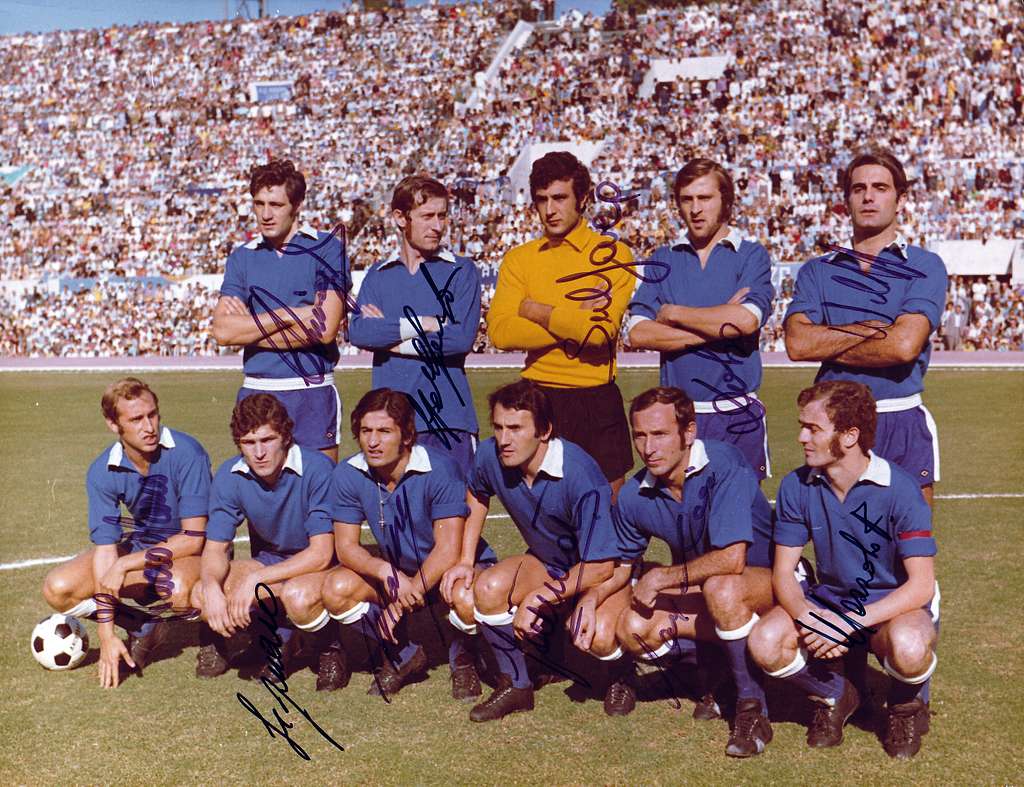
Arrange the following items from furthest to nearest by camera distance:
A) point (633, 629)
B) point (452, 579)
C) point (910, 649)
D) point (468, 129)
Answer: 1. point (468, 129)
2. point (452, 579)
3. point (633, 629)
4. point (910, 649)

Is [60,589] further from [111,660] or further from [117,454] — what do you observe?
[117,454]

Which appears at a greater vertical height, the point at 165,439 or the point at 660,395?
the point at 660,395

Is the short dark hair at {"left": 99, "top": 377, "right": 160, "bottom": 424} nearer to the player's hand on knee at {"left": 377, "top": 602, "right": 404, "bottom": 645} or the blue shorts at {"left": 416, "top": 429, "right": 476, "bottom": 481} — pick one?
the blue shorts at {"left": 416, "top": 429, "right": 476, "bottom": 481}

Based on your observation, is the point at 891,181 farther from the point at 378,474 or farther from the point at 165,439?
the point at 165,439

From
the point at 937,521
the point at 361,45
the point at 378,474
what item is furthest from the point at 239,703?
the point at 361,45

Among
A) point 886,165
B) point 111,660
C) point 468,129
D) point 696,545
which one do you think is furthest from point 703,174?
point 468,129

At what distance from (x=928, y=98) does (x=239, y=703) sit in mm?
31519

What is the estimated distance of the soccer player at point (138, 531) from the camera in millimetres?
4863

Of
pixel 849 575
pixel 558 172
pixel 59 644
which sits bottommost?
pixel 59 644

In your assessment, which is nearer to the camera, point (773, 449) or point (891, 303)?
point (891, 303)

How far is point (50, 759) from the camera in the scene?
4.09m

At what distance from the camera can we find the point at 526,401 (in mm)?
4258

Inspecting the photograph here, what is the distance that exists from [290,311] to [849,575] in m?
2.75
